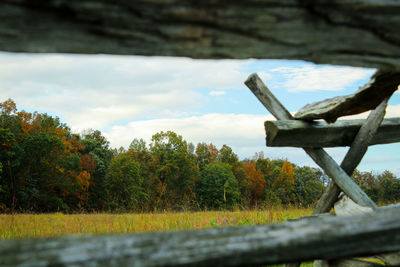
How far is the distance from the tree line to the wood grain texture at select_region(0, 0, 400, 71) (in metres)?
19.6

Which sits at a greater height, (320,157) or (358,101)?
(358,101)

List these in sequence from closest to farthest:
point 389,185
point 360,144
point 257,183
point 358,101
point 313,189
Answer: point 358,101
point 360,144
point 389,185
point 313,189
point 257,183

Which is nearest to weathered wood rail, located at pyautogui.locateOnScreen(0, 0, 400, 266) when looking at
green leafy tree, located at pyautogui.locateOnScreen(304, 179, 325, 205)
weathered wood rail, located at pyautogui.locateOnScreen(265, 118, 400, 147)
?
weathered wood rail, located at pyautogui.locateOnScreen(265, 118, 400, 147)

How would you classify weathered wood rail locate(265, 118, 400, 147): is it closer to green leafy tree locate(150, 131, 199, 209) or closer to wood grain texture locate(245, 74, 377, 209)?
wood grain texture locate(245, 74, 377, 209)

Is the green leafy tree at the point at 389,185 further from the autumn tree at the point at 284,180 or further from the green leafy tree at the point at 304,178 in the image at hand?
the green leafy tree at the point at 304,178

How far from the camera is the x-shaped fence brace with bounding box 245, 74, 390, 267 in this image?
3.39m

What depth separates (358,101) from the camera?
2682 mm

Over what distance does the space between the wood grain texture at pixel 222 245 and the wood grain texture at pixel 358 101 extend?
4.51 ft

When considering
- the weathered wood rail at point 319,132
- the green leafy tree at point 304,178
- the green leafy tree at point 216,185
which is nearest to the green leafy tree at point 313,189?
the green leafy tree at point 304,178

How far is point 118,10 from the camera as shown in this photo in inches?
34.0

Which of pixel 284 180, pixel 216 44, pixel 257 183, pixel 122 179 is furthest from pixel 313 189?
pixel 216 44

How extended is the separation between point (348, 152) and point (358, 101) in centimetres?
110

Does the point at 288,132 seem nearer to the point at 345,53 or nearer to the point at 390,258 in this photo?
the point at 390,258

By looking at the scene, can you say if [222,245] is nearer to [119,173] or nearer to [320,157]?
[320,157]
